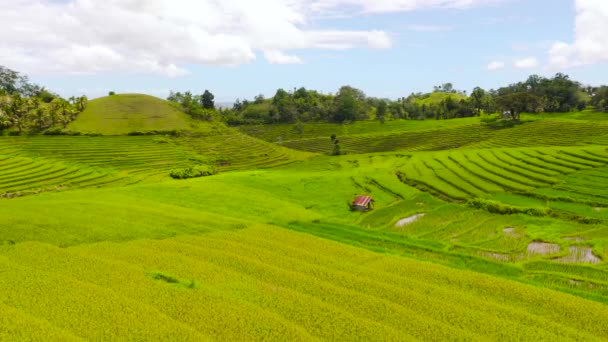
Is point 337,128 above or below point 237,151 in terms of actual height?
above

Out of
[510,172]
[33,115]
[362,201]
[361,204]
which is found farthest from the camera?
[33,115]

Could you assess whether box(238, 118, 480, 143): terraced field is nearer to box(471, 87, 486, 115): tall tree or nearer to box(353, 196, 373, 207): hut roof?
box(471, 87, 486, 115): tall tree

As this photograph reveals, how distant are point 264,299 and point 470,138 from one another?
258 ft

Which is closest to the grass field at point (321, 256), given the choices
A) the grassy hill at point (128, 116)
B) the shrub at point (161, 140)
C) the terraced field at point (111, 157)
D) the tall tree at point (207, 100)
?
the terraced field at point (111, 157)

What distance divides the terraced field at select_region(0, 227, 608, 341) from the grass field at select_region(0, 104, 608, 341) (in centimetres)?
7

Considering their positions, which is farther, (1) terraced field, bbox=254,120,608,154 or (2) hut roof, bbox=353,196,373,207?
(1) terraced field, bbox=254,120,608,154

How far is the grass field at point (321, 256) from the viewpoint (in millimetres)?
13953

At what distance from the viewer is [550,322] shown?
47.5 feet

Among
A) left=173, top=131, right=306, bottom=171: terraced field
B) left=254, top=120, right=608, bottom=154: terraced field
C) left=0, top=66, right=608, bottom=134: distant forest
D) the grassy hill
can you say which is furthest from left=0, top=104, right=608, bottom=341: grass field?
left=0, top=66, right=608, bottom=134: distant forest

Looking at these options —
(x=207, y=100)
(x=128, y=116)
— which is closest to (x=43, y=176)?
(x=128, y=116)

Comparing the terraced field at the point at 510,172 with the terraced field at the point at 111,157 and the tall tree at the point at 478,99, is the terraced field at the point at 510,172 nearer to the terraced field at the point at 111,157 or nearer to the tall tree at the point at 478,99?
the terraced field at the point at 111,157

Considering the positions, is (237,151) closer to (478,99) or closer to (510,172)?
(510,172)

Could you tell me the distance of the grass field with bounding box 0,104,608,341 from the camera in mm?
13953

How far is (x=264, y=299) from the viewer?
1563 centimetres
